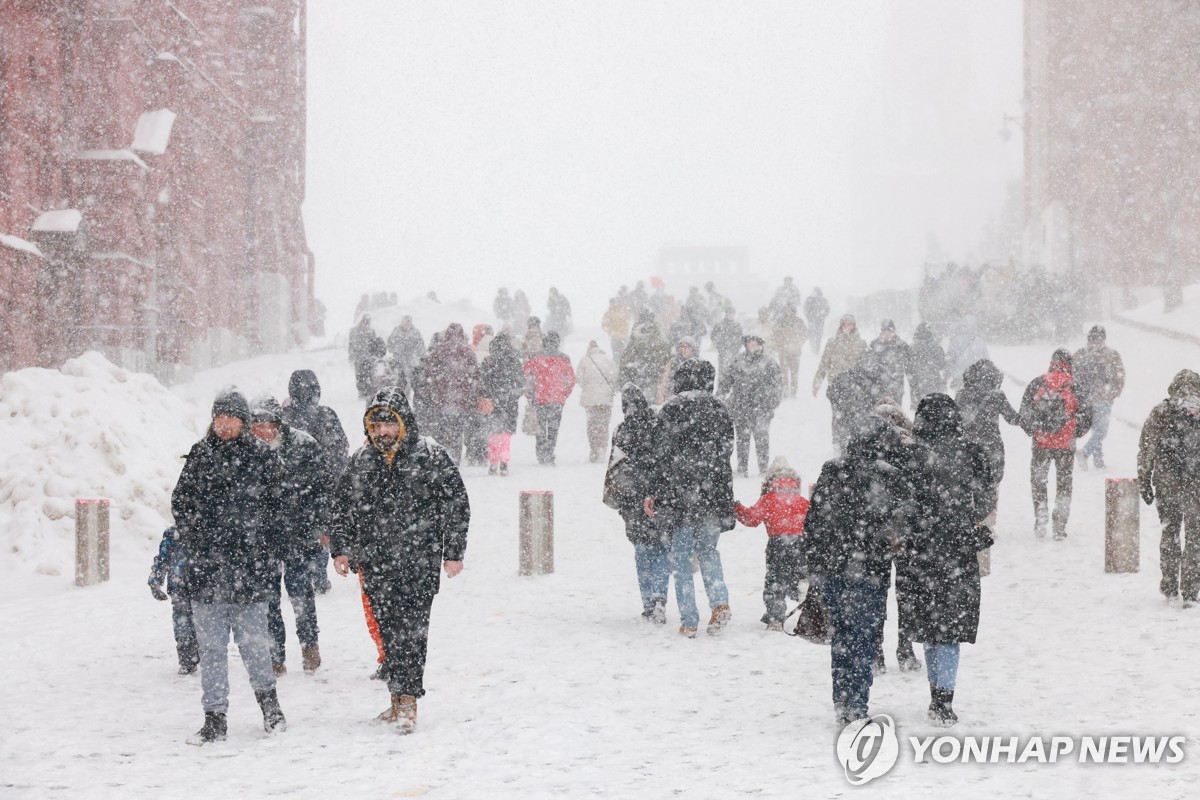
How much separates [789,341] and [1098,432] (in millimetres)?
9959

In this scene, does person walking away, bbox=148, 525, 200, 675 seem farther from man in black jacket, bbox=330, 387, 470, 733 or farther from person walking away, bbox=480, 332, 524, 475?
person walking away, bbox=480, 332, 524, 475

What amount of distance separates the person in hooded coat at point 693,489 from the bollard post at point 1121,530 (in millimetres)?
4159

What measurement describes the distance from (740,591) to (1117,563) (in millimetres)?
3497

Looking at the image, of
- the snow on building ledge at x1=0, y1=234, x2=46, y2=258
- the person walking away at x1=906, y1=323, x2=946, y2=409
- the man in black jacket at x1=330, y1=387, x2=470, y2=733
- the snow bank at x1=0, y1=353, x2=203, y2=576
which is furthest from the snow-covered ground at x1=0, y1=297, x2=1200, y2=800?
the snow on building ledge at x1=0, y1=234, x2=46, y2=258

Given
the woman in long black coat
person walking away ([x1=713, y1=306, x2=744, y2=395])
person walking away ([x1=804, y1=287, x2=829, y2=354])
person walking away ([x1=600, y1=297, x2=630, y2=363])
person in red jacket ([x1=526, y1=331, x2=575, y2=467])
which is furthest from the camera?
person walking away ([x1=804, y1=287, x2=829, y2=354])

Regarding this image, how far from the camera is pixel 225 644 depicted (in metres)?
7.47

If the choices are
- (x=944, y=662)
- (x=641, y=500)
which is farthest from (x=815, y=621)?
(x=641, y=500)

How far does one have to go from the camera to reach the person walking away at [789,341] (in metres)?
27.2

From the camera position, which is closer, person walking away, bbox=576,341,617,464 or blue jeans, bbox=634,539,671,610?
blue jeans, bbox=634,539,671,610

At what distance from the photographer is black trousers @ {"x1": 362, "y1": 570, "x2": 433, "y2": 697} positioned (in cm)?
746

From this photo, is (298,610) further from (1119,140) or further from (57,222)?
(1119,140)

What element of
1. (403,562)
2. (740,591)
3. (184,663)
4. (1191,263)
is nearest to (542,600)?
(740,591)

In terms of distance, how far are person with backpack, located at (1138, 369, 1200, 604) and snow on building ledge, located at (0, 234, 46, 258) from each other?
19.1 meters

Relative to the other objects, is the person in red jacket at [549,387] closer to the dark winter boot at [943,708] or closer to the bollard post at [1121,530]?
the bollard post at [1121,530]
